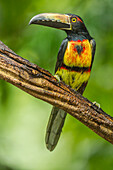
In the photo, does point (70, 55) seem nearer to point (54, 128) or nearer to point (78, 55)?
point (78, 55)

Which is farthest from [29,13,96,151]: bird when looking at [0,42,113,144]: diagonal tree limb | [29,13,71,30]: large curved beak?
[0,42,113,144]: diagonal tree limb

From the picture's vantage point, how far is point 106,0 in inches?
184

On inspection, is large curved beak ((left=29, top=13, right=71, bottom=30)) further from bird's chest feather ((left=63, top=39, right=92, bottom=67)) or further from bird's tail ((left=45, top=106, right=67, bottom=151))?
bird's tail ((left=45, top=106, right=67, bottom=151))

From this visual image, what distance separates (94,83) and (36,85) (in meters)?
1.95

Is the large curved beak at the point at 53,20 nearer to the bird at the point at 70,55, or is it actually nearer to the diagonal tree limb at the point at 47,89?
the bird at the point at 70,55

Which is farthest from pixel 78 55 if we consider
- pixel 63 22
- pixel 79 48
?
pixel 63 22

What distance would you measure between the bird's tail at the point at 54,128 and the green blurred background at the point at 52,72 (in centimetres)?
68

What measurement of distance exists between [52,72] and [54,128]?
3.51ft

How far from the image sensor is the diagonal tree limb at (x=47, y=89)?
2.75m

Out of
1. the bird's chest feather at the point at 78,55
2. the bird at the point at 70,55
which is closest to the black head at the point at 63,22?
the bird at the point at 70,55

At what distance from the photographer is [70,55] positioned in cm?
366

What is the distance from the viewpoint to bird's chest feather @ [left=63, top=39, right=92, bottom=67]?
364cm

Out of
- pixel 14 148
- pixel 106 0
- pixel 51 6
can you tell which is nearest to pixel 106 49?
pixel 106 0

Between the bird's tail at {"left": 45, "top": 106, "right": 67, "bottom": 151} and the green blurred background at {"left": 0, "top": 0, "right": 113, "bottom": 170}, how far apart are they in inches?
26.6
